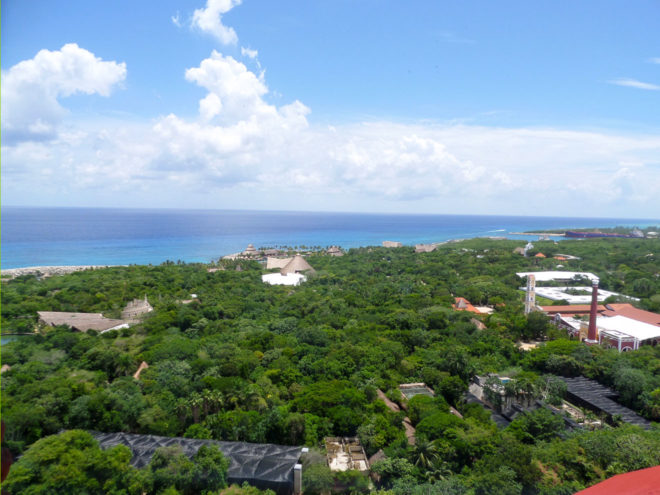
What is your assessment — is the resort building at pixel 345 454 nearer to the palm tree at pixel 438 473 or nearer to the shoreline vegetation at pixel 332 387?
the shoreline vegetation at pixel 332 387

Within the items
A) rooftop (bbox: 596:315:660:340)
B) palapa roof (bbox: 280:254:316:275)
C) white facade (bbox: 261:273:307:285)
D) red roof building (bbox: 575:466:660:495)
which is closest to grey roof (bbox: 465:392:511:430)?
red roof building (bbox: 575:466:660:495)

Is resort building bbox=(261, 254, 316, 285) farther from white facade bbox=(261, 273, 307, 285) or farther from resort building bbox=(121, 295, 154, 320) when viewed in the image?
resort building bbox=(121, 295, 154, 320)

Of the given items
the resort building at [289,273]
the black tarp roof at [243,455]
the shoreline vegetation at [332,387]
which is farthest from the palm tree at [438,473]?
the resort building at [289,273]

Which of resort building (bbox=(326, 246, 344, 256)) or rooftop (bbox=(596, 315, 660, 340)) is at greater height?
resort building (bbox=(326, 246, 344, 256))

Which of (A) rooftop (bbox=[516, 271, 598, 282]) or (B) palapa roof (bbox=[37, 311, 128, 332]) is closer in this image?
(B) palapa roof (bbox=[37, 311, 128, 332])

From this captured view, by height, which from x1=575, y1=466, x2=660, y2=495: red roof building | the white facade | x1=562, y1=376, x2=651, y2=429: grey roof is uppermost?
x1=575, y1=466, x2=660, y2=495: red roof building

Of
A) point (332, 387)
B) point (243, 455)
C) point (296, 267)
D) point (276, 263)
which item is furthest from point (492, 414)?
point (276, 263)
